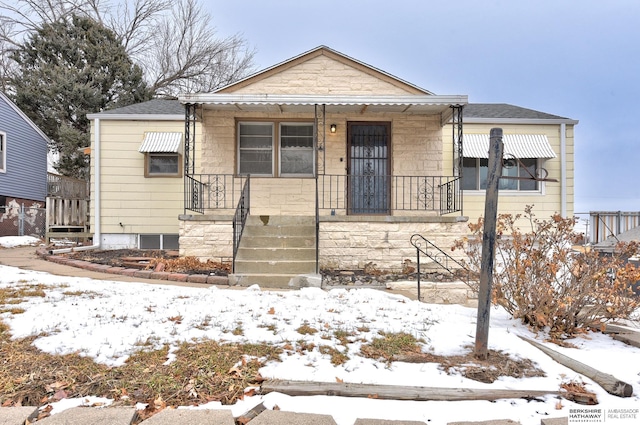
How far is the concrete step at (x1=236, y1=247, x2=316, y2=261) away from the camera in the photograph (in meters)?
6.68

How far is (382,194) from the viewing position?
8.95m

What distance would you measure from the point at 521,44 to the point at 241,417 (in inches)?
659

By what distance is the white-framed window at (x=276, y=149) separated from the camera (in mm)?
8930

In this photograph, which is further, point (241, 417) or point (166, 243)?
point (166, 243)

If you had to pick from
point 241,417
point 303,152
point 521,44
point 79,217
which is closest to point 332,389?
point 241,417

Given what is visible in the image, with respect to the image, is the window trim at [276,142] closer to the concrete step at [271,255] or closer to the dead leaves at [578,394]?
the concrete step at [271,255]

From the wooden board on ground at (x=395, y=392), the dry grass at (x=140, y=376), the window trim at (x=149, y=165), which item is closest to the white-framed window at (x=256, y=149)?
the window trim at (x=149, y=165)

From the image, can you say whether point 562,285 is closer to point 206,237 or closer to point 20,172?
point 206,237

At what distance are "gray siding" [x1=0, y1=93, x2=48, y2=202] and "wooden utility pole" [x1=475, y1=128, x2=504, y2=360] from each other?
18.0 metres

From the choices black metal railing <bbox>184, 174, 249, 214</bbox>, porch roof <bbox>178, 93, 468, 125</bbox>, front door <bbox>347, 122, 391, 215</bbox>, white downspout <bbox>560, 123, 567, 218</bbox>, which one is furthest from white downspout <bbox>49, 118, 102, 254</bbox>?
white downspout <bbox>560, 123, 567, 218</bbox>

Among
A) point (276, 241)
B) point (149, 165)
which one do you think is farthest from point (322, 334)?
point (149, 165)

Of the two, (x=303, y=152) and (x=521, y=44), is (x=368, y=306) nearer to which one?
(x=303, y=152)

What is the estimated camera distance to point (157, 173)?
1048cm

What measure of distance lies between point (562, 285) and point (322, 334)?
225 cm
